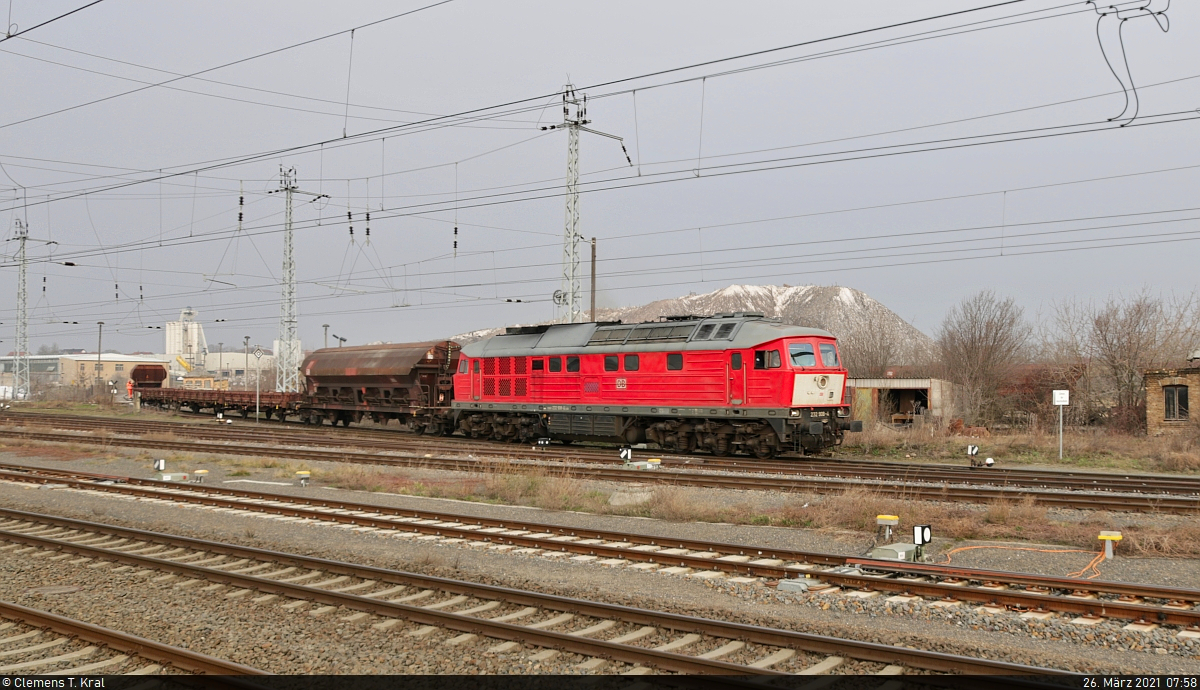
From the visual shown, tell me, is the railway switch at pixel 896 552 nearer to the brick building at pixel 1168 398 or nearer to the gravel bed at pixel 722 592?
the gravel bed at pixel 722 592

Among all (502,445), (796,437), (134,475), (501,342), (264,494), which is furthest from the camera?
(501,342)

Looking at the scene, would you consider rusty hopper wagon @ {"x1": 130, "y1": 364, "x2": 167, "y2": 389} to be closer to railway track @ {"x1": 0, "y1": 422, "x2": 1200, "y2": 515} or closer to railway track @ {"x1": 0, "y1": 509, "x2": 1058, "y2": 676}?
railway track @ {"x1": 0, "y1": 422, "x2": 1200, "y2": 515}

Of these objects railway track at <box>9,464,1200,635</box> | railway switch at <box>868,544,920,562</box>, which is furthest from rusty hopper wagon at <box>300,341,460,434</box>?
railway switch at <box>868,544,920,562</box>

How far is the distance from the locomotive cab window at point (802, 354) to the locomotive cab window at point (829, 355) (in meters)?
0.52

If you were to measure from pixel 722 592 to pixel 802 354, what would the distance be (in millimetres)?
14583

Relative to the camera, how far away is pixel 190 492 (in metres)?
→ 17.6

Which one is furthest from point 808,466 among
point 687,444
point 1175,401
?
point 1175,401

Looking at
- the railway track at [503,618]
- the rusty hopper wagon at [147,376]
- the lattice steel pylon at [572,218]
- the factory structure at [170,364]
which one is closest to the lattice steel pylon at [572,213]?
the lattice steel pylon at [572,218]

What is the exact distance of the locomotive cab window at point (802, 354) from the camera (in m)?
22.9

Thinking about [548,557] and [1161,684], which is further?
[548,557]

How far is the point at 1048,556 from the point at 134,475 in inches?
832

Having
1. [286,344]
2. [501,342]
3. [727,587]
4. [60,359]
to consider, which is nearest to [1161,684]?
[727,587]

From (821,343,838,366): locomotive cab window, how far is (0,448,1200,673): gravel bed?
1116 centimetres

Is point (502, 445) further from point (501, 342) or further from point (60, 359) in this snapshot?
point (60, 359)
